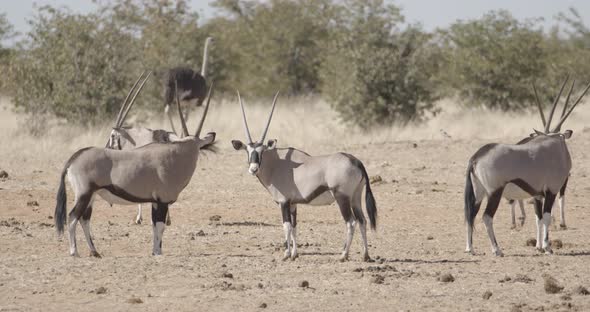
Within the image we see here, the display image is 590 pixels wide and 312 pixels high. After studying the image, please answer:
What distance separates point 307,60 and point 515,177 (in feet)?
86.1

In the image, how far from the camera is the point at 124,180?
399 inches

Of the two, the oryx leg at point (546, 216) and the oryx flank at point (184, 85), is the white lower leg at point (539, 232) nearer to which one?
the oryx leg at point (546, 216)

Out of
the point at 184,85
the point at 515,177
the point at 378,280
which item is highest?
the point at 184,85

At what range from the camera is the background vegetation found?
2322 centimetres

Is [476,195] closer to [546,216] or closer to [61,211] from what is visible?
[546,216]

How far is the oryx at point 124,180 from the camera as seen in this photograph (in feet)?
32.9

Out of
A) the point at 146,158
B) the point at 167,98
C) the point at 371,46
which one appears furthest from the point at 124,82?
the point at 146,158

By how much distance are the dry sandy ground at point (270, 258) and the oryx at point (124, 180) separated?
401 millimetres

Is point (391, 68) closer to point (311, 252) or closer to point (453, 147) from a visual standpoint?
point (453, 147)

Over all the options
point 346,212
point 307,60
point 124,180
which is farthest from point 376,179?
point 307,60

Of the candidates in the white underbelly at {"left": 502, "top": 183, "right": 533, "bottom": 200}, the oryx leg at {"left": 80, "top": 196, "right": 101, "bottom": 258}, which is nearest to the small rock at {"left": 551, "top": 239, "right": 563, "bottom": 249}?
the white underbelly at {"left": 502, "top": 183, "right": 533, "bottom": 200}

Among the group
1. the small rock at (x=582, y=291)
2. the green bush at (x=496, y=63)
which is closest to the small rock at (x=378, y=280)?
the small rock at (x=582, y=291)

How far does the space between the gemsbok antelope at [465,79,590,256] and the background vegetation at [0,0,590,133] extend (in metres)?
13.1

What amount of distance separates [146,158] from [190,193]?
18.5 feet
